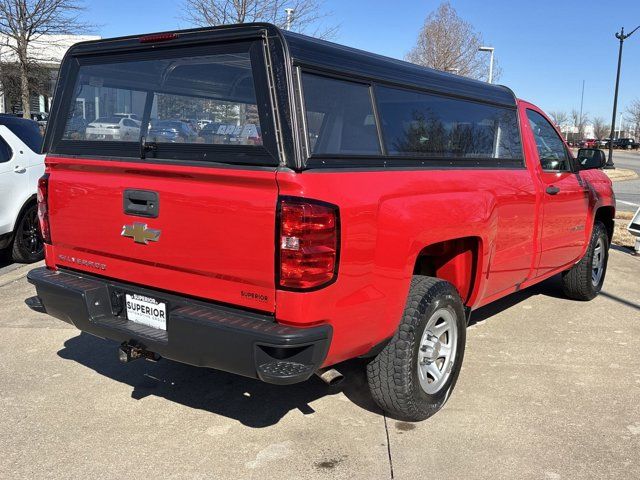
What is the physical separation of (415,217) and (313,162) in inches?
26.7

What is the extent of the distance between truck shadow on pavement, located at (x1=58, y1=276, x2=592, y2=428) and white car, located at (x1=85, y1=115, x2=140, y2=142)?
1.60 m

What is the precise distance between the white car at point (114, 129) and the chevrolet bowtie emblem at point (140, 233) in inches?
18.4

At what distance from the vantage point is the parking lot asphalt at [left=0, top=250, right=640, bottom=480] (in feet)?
10.2

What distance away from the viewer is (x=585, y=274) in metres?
5.98

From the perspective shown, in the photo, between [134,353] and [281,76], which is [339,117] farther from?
[134,353]

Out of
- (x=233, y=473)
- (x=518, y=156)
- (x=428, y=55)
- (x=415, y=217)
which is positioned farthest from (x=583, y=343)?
(x=428, y=55)

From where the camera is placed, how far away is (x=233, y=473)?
3.02 m

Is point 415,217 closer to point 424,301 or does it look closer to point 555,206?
point 424,301

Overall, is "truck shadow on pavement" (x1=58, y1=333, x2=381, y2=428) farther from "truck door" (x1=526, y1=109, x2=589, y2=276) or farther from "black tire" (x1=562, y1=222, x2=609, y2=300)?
"black tire" (x1=562, y1=222, x2=609, y2=300)

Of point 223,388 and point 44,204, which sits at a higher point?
point 44,204

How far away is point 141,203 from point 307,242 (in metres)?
0.97

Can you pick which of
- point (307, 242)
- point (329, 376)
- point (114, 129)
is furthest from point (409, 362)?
point (114, 129)

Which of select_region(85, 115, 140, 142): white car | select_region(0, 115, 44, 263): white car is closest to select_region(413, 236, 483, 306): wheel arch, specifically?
select_region(85, 115, 140, 142): white car

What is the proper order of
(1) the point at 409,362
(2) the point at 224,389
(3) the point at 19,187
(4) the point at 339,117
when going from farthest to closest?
(3) the point at 19,187 < (2) the point at 224,389 < (1) the point at 409,362 < (4) the point at 339,117
